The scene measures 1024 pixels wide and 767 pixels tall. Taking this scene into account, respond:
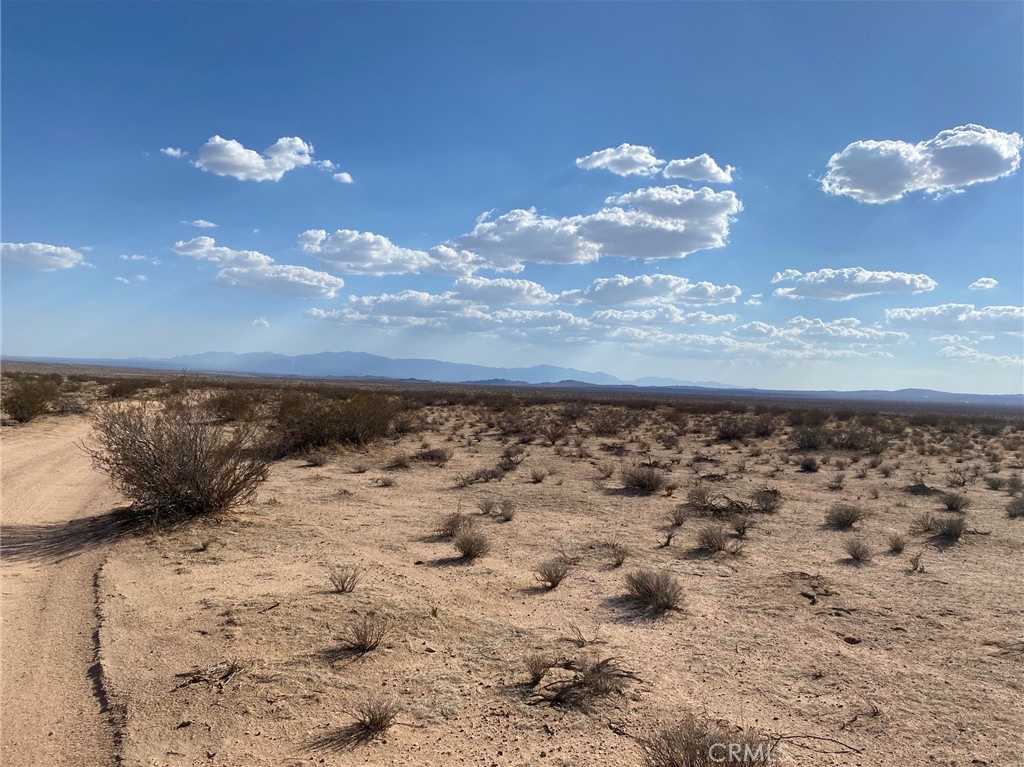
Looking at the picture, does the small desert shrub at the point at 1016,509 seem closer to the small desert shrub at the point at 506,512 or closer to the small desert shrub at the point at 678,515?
the small desert shrub at the point at 678,515

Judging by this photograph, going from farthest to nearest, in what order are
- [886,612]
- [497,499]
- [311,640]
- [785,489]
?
[785,489] < [497,499] < [886,612] < [311,640]

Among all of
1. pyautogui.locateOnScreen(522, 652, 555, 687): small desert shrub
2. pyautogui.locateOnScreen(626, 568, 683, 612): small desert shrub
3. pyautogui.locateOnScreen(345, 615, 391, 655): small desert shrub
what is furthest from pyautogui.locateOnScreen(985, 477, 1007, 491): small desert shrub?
pyautogui.locateOnScreen(345, 615, 391, 655): small desert shrub

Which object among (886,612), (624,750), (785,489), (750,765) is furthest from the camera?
(785,489)

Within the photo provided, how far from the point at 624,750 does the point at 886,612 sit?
14.2ft

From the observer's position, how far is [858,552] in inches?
352

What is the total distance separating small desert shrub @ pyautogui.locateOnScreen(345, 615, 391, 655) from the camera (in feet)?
17.7

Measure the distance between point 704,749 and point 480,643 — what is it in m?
2.55

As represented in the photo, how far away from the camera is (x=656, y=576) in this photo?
279 inches

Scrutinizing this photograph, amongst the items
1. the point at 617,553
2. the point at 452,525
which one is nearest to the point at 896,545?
the point at 617,553

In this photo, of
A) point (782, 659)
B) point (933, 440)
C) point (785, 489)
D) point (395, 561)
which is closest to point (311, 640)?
point (395, 561)

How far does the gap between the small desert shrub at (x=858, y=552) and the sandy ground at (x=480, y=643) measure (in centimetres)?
18

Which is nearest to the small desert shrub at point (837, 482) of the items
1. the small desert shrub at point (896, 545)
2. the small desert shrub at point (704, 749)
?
the small desert shrub at point (896, 545)

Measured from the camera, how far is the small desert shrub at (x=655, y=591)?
680 centimetres

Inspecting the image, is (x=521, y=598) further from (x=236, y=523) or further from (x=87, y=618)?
(x=236, y=523)
